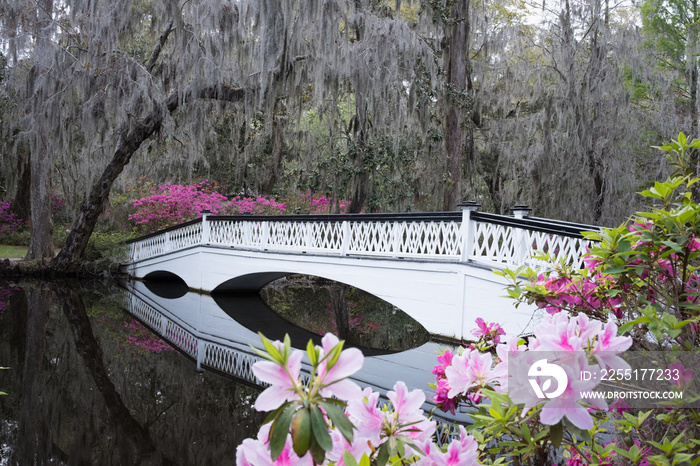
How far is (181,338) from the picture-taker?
9211 mm

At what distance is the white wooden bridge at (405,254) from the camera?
25.4ft

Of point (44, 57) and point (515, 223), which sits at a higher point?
point (44, 57)

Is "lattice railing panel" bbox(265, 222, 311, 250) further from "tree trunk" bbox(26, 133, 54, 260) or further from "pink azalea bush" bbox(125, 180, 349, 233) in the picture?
"tree trunk" bbox(26, 133, 54, 260)

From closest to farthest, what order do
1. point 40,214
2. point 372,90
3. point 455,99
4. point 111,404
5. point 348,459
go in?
point 348,459 → point 111,404 → point 372,90 → point 455,99 → point 40,214

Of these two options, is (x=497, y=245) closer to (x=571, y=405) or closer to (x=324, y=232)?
(x=324, y=232)

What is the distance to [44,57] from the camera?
44.0ft

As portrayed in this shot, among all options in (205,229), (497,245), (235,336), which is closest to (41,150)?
(205,229)

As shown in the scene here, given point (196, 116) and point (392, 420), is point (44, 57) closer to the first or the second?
point (196, 116)

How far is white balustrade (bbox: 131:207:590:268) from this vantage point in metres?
7.60

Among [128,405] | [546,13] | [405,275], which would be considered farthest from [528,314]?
[546,13]

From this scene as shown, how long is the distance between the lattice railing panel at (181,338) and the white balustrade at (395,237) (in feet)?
9.46

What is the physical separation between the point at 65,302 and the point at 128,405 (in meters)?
7.52

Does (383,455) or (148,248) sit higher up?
(383,455)

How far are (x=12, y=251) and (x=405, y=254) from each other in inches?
634
